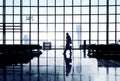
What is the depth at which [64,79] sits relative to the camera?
712cm

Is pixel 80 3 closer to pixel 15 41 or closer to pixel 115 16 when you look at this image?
pixel 115 16

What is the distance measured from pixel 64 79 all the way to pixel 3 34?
2334 cm

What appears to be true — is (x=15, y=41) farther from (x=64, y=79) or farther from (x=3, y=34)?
(x=64, y=79)

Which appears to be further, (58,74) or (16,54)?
(16,54)

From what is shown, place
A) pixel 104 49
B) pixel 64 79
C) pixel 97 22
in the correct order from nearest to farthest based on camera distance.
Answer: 1. pixel 64 79
2. pixel 104 49
3. pixel 97 22

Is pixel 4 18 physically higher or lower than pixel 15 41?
Result: higher

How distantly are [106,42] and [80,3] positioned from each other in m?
4.56

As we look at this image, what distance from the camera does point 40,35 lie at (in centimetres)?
2919

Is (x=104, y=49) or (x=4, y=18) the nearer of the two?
(x=104, y=49)

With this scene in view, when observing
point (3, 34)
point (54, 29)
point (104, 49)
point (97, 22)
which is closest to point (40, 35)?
point (54, 29)

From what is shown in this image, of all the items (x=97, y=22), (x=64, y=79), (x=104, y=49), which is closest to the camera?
(x=64, y=79)

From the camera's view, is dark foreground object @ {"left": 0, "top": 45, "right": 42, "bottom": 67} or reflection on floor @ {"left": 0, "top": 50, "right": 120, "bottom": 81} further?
dark foreground object @ {"left": 0, "top": 45, "right": 42, "bottom": 67}

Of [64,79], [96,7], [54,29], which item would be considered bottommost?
[64,79]

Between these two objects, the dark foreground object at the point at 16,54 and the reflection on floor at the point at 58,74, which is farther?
the dark foreground object at the point at 16,54
